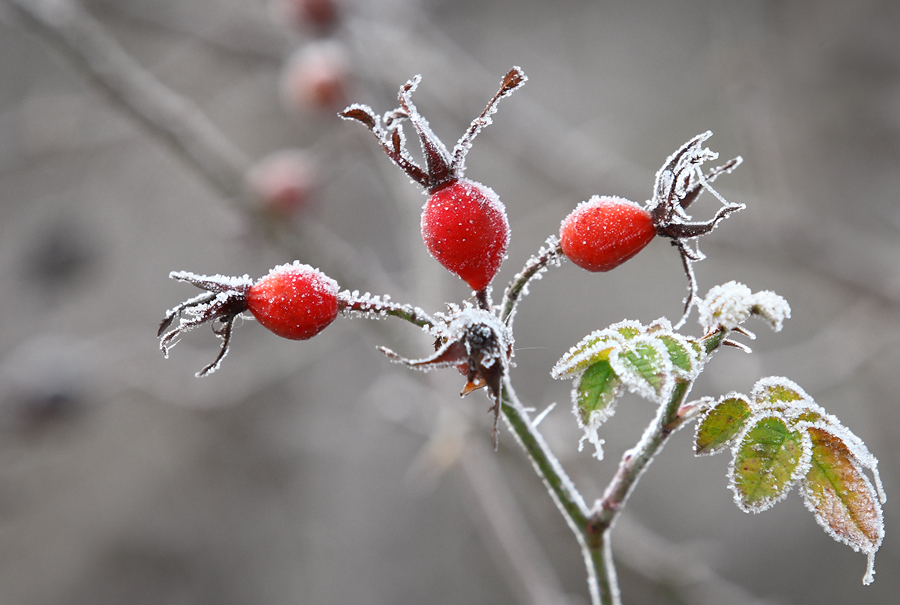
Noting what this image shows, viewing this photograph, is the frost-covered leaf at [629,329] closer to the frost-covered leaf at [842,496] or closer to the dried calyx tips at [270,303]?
the frost-covered leaf at [842,496]

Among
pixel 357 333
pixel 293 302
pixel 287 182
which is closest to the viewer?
pixel 293 302

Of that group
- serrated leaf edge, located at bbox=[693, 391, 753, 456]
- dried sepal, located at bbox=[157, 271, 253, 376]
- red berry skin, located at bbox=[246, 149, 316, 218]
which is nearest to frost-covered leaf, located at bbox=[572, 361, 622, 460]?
serrated leaf edge, located at bbox=[693, 391, 753, 456]

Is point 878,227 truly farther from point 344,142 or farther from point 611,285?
point 344,142

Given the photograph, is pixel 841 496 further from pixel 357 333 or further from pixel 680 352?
pixel 357 333

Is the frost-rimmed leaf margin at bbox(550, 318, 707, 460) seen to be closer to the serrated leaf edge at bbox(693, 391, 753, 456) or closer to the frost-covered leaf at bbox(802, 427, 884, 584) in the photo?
the serrated leaf edge at bbox(693, 391, 753, 456)

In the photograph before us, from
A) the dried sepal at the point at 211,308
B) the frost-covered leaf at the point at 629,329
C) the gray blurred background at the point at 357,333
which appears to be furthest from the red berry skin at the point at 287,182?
the frost-covered leaf at the point at 629,329

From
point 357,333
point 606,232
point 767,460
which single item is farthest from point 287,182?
point 767,460

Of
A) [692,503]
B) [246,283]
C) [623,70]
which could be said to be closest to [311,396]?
[692,503]
